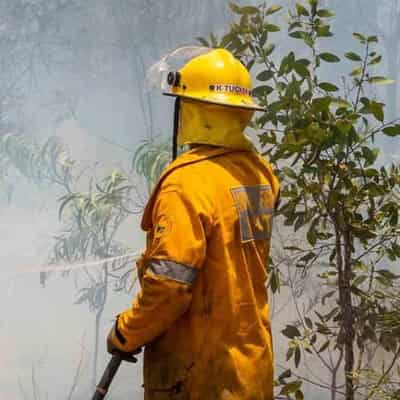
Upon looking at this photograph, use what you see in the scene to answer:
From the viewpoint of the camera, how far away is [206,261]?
4.61 ft

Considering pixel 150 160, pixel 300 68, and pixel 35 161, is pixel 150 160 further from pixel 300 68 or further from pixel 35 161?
pixel 300 68

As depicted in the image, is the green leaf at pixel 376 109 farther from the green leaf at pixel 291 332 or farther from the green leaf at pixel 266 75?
the green leaf at pixel 291 332

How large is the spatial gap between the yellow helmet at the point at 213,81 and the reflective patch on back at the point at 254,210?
181 mm

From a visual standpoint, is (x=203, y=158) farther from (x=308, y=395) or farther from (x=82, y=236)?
(x=308, y=395)

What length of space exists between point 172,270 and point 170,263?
0.04 feet

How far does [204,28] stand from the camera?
2520 millimetres

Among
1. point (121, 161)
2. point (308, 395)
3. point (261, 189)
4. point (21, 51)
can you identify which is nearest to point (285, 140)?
point (261, 189)

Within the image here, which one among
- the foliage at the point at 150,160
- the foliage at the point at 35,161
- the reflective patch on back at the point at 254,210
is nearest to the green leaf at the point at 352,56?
the reflective patch on back at the point at 254,210

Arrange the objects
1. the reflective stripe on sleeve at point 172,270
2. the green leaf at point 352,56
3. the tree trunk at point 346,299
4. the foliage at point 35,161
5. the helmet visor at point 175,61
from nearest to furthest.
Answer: the reflective stripe on sleeve at point 172,270, the helmet visor at point 175,61, the green leaf at point 352,56, the tree trunk at point 346,299, the foliage at point 35,161

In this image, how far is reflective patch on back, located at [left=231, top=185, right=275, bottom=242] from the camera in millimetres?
1445

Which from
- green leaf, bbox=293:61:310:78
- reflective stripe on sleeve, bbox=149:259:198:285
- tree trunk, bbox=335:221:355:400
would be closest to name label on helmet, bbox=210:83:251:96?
reflective stripe on sleeve, bbox=149:259:198:285

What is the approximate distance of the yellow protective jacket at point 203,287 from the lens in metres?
1.33

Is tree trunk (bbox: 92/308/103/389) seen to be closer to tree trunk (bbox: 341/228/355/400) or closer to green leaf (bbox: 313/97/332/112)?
Result: tree trunk (bbox: 341/228/355/400)

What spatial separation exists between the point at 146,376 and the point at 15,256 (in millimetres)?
969
